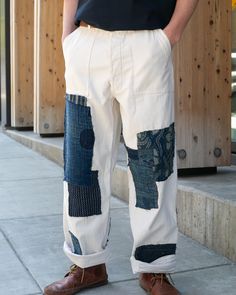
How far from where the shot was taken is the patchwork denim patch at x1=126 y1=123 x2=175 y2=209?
2.58 meters

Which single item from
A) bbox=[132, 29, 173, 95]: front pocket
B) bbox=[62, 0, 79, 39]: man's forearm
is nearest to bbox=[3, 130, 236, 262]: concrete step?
bbox=[132, 29, 173, 95]: front pocket

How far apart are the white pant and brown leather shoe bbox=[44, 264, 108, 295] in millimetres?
98

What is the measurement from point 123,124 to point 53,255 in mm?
1166

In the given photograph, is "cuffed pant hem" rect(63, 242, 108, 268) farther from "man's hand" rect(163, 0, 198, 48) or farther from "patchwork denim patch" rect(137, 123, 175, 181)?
"man's hand" rect(163, 0, 198, 48)

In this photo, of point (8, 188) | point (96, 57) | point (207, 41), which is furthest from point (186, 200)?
point (8, 188)

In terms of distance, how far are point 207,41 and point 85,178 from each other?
1901 mm

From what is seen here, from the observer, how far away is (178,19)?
253cm

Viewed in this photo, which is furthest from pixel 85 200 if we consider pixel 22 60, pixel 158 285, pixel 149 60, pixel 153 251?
pixel 22 60

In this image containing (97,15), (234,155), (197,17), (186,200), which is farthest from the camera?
(234,155)

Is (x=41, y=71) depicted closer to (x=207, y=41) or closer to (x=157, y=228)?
(x=207, y=41)

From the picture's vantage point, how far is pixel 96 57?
2.56 m

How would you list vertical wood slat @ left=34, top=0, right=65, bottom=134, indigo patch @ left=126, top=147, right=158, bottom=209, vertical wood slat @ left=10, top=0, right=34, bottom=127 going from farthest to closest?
vertical wood slat @ left=10, top=0, right=34, bottom=127
vertical wood slat @ left=34, top=0, right=65, bottom=134
indigo patch @ left=126, top=147, right=158, bottom=209

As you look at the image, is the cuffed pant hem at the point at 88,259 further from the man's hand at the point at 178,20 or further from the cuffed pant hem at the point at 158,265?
the man's hand at the point at 178,20

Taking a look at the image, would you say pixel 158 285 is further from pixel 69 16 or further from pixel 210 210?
pixel 69 16
